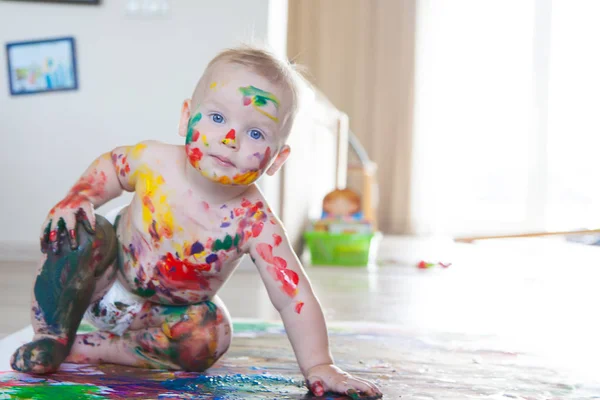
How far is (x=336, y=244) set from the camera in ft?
8.00

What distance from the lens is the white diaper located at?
0.94 meters

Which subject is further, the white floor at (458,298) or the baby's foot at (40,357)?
the white floor at (458,298)

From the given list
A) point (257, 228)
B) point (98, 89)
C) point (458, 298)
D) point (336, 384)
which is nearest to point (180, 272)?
point (257, 228)

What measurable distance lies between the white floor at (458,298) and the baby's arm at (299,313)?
36cm

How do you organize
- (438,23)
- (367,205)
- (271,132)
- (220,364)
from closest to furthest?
(271,132) → (220,364) → (367,205) → (438,23)

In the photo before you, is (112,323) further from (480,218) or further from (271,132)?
(480,218)

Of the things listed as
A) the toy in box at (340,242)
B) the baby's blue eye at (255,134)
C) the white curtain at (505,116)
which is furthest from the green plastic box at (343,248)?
the white curtain at (505,116)

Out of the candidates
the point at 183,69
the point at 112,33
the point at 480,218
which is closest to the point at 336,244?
the point at 183,69

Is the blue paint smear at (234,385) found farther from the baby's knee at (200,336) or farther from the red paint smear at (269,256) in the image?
the red paint smear at (269,256)

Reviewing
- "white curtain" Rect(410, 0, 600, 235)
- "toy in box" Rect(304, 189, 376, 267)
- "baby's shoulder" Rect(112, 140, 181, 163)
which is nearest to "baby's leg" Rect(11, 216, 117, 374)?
"baby's shoulder" Rect(112, 140, 181, 163)

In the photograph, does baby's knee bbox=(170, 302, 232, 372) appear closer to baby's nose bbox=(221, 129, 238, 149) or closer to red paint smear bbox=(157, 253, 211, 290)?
red paint smear bbox=(157, 253, 211, 290)

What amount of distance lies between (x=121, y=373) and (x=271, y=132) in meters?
0.36

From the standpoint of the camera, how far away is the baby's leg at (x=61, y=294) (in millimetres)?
865

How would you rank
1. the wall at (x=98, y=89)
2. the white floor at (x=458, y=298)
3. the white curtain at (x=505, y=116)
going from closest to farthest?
the white floor at (x=458, y=298) → the wall at (x=98, y=89) → the white curtain at (x=505, y=116)
